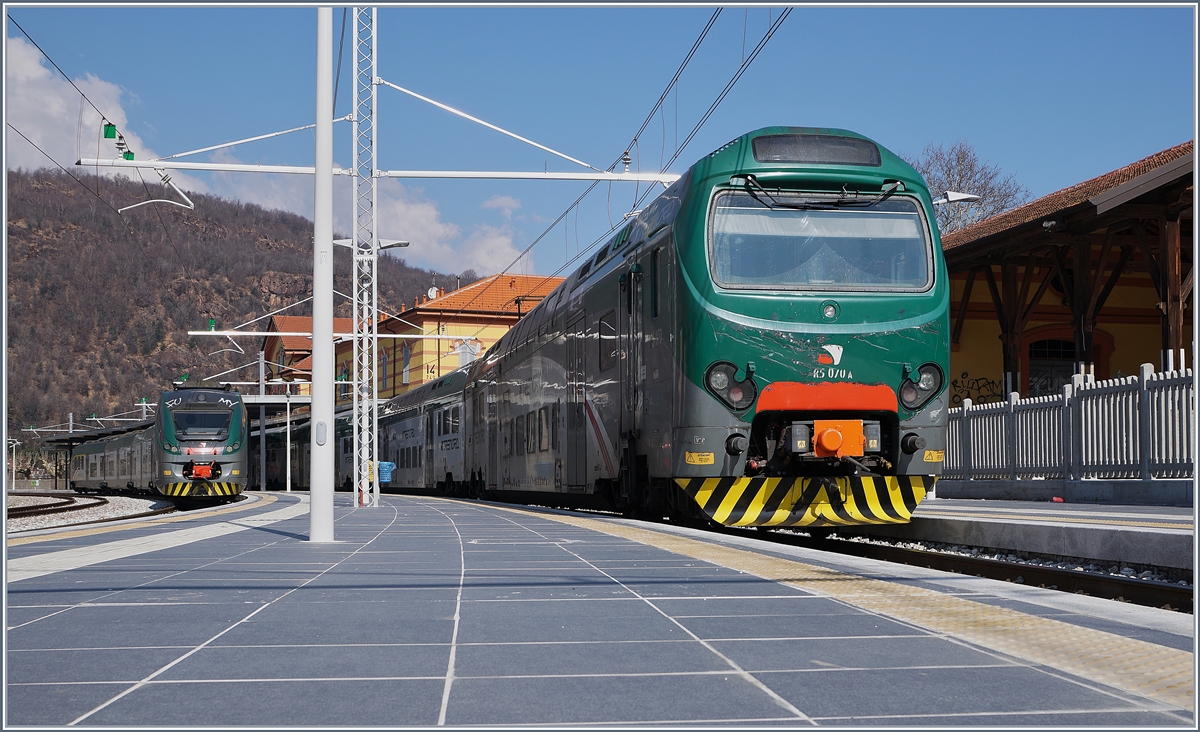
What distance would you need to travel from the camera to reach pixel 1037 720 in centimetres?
338

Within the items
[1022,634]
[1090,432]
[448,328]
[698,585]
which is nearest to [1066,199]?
[1090,432]

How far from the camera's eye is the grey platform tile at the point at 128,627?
4766 millimetres

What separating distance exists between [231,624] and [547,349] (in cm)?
1343

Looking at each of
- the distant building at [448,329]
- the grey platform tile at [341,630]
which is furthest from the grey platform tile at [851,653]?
the distant building at [448,329]

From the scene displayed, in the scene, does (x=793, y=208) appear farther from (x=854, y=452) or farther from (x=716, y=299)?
(x=854, y=452)

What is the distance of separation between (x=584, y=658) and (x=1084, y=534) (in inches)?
262

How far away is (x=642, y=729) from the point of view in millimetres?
3289

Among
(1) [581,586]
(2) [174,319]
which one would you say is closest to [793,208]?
(1) [581,586]

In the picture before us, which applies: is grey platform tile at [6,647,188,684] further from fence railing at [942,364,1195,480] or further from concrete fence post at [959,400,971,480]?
concrete fence post at [959,400,971,480]

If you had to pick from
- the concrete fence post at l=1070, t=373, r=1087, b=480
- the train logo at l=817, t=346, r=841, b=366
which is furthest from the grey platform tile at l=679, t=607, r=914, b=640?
the concrete fence post at l=1070, t=373, r=1087, b=480

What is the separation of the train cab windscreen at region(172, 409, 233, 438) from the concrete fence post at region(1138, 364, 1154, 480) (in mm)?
26647

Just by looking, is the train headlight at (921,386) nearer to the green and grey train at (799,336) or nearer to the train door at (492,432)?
the green and grey train at (799,336)

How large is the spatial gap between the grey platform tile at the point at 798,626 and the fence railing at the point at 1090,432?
7.99m

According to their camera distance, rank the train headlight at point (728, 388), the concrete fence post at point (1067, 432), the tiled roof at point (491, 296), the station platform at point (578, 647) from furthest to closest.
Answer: the tiled roof at point (491, 296)
the concrete fence post at point (1067, 432)
the train headlight at point (728, 388)
the station platform at point (578, 647)
